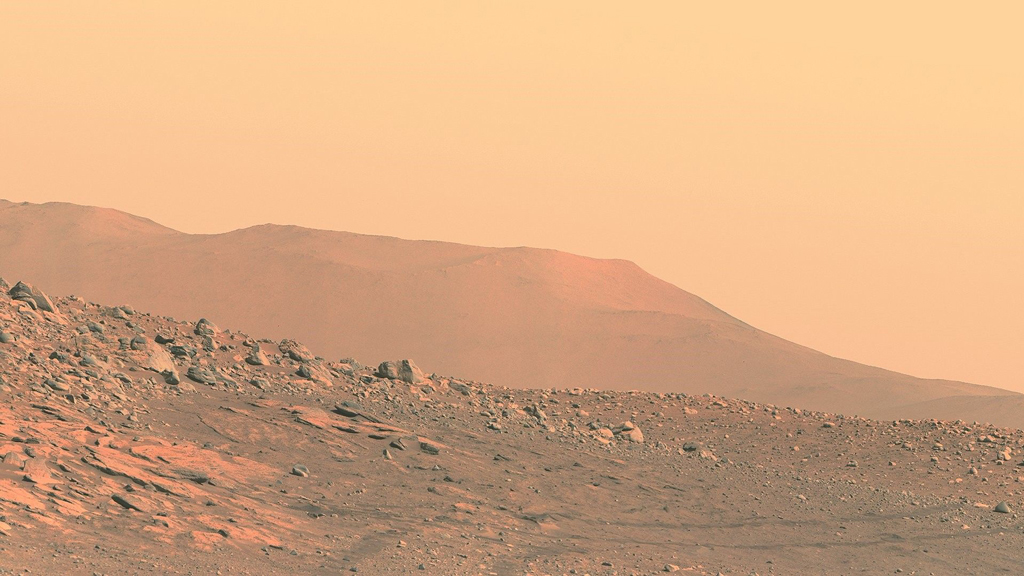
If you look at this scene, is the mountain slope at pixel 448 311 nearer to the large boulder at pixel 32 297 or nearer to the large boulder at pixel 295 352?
the large boulder at pixel 295 352

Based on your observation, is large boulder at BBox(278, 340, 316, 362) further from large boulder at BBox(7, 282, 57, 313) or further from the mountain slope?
the mountain slope

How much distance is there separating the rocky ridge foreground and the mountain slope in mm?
44659

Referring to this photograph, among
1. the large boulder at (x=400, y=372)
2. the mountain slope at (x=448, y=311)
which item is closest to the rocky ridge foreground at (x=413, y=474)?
the large boulder at (x=400, y=372)

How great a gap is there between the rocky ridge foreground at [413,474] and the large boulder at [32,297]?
6 cm

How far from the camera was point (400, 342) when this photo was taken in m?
74.5

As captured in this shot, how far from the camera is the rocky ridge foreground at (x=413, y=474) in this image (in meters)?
13.7

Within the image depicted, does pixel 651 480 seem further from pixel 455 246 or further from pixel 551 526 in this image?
pixel 455 246

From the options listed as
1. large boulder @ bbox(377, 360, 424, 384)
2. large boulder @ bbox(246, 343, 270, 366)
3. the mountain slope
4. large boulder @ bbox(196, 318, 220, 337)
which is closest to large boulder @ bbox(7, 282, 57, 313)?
large boulder @ bbox(196, 318, 220, 337)

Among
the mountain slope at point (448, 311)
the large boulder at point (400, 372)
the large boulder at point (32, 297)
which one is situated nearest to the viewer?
the large boulder at point (32, 297)

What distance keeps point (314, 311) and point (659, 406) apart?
5155 cm

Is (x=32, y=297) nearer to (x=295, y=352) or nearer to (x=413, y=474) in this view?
(x=295, y=352)

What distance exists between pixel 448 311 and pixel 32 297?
58.0 meters

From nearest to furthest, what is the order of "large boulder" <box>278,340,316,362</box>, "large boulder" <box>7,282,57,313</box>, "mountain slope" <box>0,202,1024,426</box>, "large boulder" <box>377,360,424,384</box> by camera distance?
"large boulder" <box>7,282,57,313</box> < "large boulder" <box>278,340,316,362</box> < "large boulder" <box>377,360,424,384</box> < "mountain slope" <box>0,202,1024,426</box>

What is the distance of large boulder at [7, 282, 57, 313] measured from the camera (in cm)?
2284
